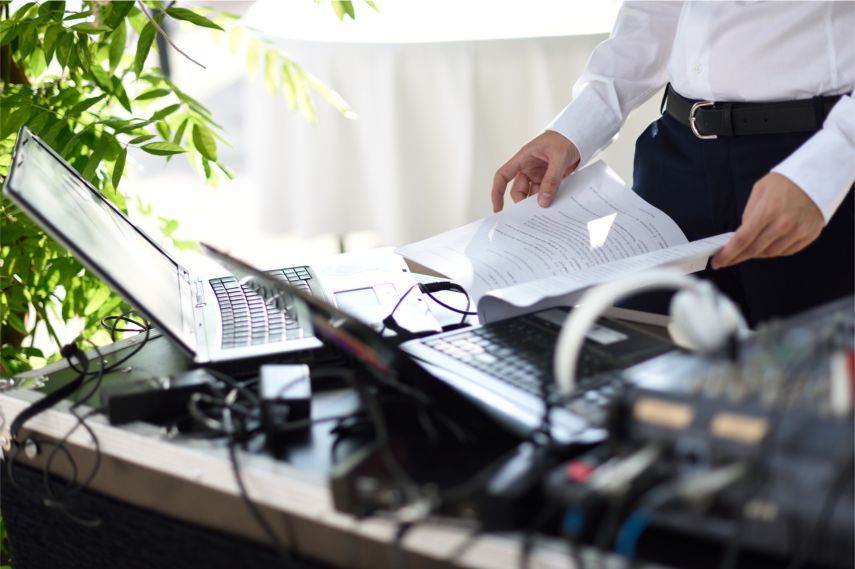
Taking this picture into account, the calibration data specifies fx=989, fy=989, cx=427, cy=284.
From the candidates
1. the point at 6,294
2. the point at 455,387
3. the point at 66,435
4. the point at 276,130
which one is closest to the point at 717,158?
the point at 455,387

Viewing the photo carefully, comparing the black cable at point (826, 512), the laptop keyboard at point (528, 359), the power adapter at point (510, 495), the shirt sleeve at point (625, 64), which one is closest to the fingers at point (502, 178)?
the shirt sleeve at point (625, 64)

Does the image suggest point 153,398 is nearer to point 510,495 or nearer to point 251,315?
point 251,315

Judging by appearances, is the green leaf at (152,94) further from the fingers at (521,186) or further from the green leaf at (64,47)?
the fingers at (521,186)

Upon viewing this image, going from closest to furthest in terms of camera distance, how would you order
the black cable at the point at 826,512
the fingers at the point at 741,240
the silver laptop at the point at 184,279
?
the black cable at the point at 826,512 < the silver laptop at the point at 184,279 < the fingers at the point at 741,240

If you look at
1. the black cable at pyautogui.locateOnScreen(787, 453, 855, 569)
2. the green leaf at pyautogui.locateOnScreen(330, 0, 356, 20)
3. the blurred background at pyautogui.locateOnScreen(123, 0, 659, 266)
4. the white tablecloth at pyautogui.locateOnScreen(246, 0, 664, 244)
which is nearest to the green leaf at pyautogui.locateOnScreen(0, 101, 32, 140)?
the green leaf at pyautogui.locateOnScreen(330, 0, 356, 20)

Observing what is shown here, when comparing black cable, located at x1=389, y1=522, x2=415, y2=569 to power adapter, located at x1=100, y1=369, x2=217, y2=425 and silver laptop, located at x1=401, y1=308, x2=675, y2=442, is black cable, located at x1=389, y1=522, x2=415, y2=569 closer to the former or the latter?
silver laptop, located at x1=401, y1=308, x2=675, y2=442

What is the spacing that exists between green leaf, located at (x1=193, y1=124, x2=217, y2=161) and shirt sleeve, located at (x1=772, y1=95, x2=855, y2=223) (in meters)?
0.73

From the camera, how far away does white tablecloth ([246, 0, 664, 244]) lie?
2.38 meters

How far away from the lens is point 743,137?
4.00 ft

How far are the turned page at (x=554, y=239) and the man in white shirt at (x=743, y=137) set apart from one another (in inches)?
1.8

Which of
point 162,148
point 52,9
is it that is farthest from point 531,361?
point 52,9

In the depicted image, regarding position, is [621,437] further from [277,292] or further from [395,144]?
[395,144]

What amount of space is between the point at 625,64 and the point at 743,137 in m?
0.26

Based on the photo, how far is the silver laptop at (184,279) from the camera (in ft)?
2.91
